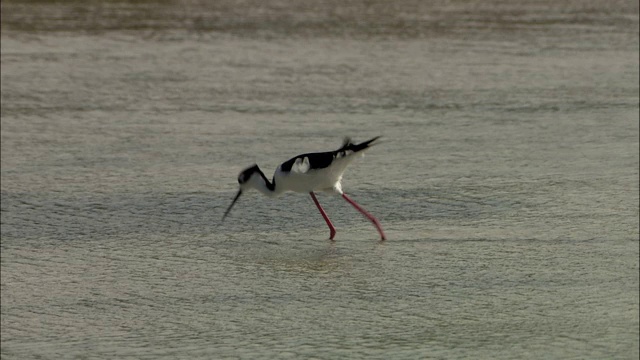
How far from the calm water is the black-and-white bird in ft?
0.53

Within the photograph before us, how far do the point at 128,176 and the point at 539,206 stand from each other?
2.13 metres

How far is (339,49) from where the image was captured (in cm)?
999

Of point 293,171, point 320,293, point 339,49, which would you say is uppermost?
point 339,49

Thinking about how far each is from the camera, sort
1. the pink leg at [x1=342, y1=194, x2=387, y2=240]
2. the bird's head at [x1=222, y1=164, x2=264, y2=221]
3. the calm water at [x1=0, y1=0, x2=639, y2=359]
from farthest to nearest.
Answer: the bird's head at [x1=222, y1=164, x2=264, y2=221] < the pink leg at [x1=342, y1=194, x2=387, y2=240] < the calm water at [x1=0, y1=0, x2=639, y2=359]

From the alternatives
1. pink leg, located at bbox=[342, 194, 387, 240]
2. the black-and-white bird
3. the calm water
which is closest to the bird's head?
the black-and-white bird

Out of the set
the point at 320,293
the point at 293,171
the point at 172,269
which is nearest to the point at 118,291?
the point at 172,269

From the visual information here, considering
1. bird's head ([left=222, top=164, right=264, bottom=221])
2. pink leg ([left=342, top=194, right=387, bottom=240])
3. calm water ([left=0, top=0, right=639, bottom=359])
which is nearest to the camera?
calm water ([left=0, top=0, right=639, bottom=359])

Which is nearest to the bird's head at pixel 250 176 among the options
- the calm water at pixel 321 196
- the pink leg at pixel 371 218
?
the calm water at pixel 321 196

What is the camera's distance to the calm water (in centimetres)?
427

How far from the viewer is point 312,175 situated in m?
5.54

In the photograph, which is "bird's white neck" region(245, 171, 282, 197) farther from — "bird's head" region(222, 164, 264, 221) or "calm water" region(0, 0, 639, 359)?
"calm water" region(0, 0, 639, 359)

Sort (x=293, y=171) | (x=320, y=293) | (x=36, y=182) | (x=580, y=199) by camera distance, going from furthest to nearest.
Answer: (x=36, y=182)
(x=580, y=199)
(x=293, y=171)
(x=320, y=293)

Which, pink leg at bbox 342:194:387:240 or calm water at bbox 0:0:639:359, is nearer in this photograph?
calm water at bbox 0:0:639:359

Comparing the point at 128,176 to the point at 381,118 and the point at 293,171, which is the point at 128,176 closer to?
the point at 293,171
